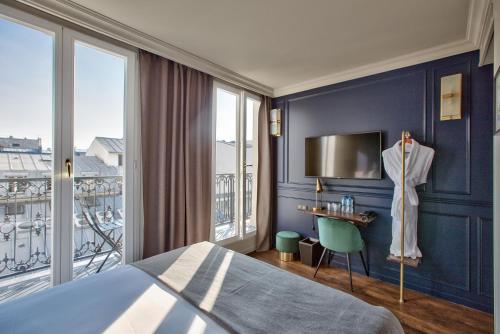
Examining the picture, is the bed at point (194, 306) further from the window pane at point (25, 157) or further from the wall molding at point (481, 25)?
the wall molding at point (481, 25)

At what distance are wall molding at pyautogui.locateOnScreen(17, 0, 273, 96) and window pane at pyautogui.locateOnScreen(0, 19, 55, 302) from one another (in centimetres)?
23

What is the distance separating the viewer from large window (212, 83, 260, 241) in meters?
3.32

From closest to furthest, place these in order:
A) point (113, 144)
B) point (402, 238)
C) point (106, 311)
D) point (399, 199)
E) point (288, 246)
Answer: point (106, 311)
point (113, 144)
point (402, 238)
point (399, 199)
point (288, 246)

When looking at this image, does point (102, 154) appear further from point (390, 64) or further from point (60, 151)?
point (390, 64)

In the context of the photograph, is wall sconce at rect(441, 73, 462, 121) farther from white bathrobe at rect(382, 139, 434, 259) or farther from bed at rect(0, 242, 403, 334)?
bed at rect(0, 242, 403, 334)

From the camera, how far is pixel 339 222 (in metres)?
2.65

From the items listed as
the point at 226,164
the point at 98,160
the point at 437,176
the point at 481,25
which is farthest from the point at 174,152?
the point at 481,25

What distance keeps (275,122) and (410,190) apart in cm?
208

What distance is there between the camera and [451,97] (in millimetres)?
2363

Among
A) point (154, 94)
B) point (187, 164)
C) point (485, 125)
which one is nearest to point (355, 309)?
point (187, 164)

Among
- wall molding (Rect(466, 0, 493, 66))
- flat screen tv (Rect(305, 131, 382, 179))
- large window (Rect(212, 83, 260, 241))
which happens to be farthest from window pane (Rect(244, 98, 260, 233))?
wall molding (Rect(466, 0, 493, 66))

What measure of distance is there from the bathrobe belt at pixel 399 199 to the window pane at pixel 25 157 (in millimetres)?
3279

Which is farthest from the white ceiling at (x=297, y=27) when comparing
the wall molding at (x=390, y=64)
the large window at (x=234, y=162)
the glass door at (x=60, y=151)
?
the large window at (x=234, y=162)

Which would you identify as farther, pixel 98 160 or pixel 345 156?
pixel 345 156
